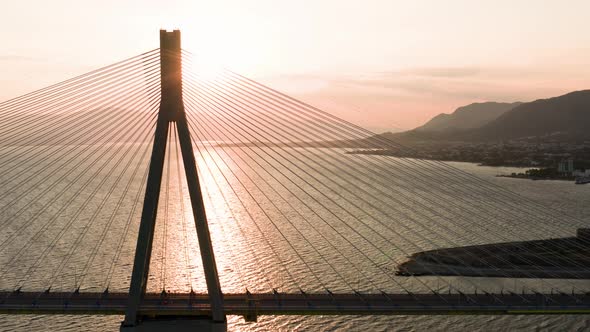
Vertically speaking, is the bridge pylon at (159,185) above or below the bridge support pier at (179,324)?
above

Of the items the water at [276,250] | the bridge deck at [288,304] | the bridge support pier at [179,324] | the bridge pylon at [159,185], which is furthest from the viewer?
the water at [276,250]

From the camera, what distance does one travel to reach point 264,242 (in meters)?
34.6

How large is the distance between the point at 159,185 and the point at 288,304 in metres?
5.46

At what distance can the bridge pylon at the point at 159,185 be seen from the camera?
562 inches

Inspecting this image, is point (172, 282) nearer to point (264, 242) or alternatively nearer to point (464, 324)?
point (264, 242)

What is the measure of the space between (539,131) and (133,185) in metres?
173

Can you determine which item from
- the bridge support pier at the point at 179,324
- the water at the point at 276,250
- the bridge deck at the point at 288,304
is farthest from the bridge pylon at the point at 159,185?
the water at the point at 276,250

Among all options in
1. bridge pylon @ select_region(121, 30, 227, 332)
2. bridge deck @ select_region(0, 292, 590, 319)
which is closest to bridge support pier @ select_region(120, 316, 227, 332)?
bridge pylon @ select_region(121, 30, 227, 332)

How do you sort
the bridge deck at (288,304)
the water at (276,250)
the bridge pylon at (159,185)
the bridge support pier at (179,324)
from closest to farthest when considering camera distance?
the bridge pylon at (159,185), the bridge support pier at (179,324), the bridge deck at (288,304), the water at (276,250)

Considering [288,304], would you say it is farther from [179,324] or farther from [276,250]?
[276,250]

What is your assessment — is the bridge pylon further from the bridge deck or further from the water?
the water

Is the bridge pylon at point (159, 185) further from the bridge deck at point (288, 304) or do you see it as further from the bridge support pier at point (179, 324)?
the bridge deck at point (288, 304)

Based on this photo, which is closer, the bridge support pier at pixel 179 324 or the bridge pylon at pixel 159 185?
the bridge pylon at pixel 159 185

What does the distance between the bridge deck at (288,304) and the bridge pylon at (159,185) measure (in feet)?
1.79
